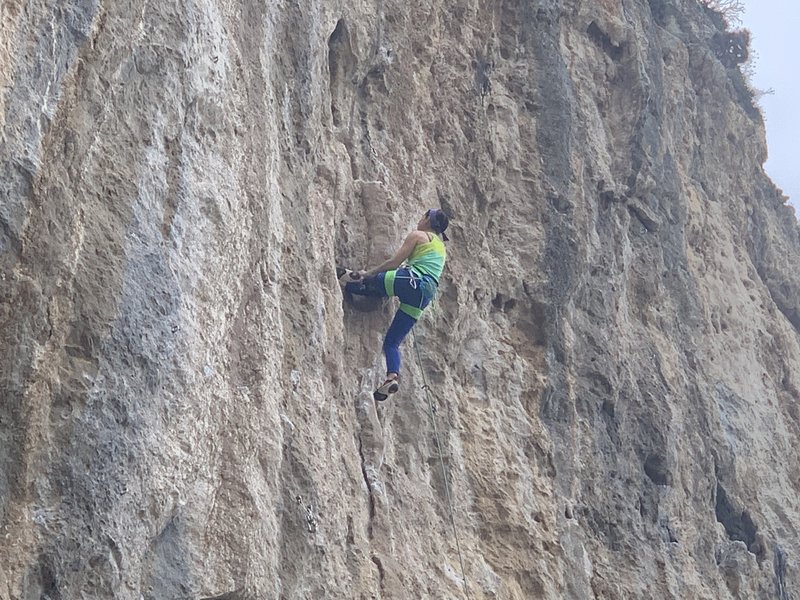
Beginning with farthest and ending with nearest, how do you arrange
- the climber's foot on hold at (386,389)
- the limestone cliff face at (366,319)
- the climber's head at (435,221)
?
1. the climber's head at (435,221)
2. the climber's foot on hold at (386,389)
3. the limestone cliff face at (366,319)

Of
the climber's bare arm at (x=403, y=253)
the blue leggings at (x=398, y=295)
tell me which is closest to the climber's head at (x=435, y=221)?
the climber's bare arm at (x=403, y=253)

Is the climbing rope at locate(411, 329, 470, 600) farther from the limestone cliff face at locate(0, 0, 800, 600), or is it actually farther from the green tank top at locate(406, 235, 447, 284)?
the green tank top at locate(406, 235, 447, 284)

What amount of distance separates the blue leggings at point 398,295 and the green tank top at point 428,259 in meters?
0.10

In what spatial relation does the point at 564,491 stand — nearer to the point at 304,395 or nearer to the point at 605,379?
the point at 605,379

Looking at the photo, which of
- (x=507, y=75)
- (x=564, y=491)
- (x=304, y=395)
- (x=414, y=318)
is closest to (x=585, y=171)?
(x=507, y=75)

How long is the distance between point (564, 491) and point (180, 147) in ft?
17.2

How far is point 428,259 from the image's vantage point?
7188mm

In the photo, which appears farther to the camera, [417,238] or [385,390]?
[417,238]

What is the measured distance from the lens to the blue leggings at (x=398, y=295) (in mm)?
6996

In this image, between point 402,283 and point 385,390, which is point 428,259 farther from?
point 385,390

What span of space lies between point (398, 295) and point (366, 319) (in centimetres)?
39

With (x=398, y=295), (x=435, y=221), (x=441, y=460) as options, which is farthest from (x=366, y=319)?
(x=441, y=460)

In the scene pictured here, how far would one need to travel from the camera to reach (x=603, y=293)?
10.5m

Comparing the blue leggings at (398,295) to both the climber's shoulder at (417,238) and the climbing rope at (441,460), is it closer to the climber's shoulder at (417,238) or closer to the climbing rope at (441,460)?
the climber's shoulder at (417,238)
